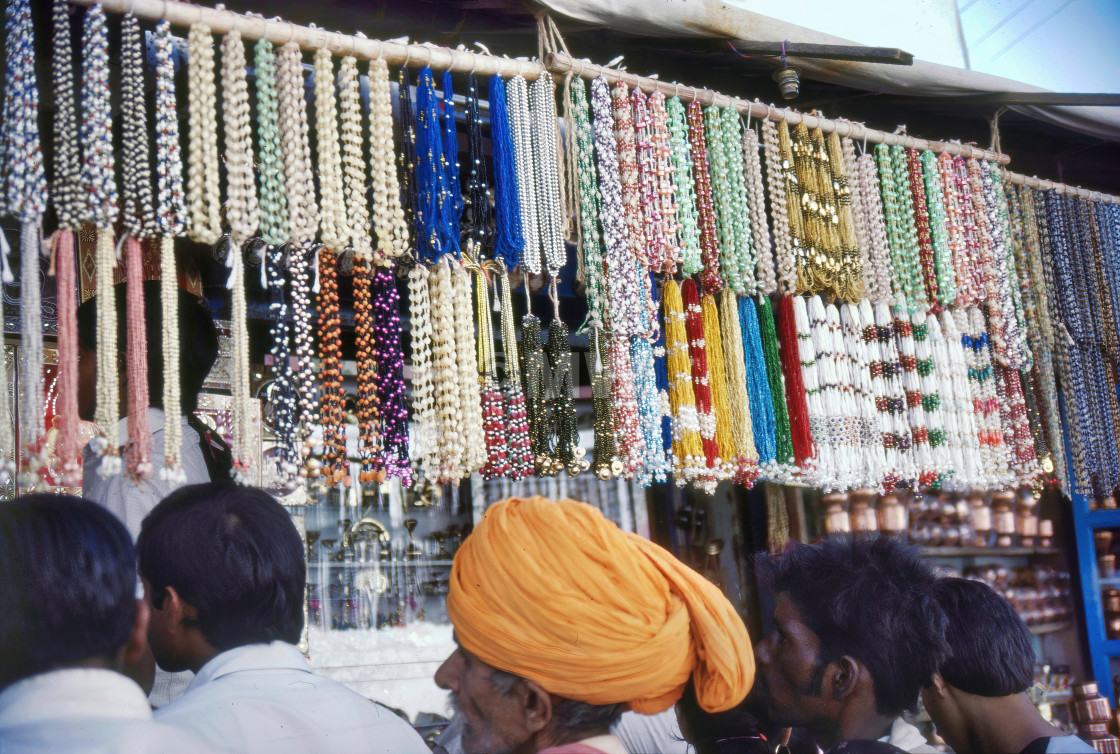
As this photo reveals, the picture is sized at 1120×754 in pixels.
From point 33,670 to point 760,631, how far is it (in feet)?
10.9

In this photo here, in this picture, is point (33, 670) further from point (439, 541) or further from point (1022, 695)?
point (439, 541)

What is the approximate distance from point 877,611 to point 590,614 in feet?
2.87

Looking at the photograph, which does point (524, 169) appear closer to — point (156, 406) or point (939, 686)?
point (156, 406)

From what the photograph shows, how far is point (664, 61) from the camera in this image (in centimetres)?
379

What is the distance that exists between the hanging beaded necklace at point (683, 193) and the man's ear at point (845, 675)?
134 cm

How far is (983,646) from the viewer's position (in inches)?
98.7

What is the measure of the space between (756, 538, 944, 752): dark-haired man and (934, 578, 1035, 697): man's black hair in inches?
4.3

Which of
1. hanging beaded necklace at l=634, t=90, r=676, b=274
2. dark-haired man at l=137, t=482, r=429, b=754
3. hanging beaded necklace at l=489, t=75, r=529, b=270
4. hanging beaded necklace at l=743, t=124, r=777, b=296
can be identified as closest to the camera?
dark-haired man at l=137, t=482, r=429, b=754

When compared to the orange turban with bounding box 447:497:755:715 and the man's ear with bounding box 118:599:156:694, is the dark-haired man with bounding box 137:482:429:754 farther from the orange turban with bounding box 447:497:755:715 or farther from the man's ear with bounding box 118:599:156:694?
the orange turban with bounding box 447:497:755:715

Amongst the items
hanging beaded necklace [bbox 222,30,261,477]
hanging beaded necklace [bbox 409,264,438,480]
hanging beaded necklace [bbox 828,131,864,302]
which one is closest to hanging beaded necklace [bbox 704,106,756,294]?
hanging beaded necklace [bbox 828,131,864,302]

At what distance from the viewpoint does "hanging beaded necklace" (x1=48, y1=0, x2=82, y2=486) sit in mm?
2162

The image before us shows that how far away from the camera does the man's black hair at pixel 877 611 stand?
235cm

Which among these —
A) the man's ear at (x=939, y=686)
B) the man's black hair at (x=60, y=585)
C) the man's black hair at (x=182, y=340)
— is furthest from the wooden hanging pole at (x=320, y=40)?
the man's ear at (x=939, y=686)

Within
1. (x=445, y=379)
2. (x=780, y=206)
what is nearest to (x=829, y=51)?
(x=780, y=206)
